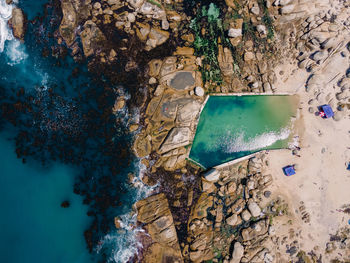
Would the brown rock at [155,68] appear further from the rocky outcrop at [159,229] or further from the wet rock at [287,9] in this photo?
the wet rock at [287,9]

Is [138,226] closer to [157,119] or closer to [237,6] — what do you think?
[157,119]

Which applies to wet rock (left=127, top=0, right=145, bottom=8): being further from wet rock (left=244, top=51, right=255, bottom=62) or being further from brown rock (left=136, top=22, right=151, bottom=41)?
wet rock (left=244, top=51, right=255, bottom=62)

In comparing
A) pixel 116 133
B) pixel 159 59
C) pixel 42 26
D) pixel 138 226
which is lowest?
pixel 138 226

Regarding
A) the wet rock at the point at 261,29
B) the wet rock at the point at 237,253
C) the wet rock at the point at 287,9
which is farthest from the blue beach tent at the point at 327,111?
the wet rock at the point at 237,253

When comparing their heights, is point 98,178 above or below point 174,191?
above

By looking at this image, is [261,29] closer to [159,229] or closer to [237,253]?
[237,253]

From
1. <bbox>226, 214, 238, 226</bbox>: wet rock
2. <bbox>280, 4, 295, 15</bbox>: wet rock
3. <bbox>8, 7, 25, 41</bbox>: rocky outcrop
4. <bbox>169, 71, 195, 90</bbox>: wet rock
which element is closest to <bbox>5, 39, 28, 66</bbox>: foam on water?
<bbox>8, 7, 25, 41</bbox>: rocky outcrop

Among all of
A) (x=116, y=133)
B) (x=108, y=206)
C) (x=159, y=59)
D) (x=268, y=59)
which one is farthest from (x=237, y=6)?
(x=108, y=206)
